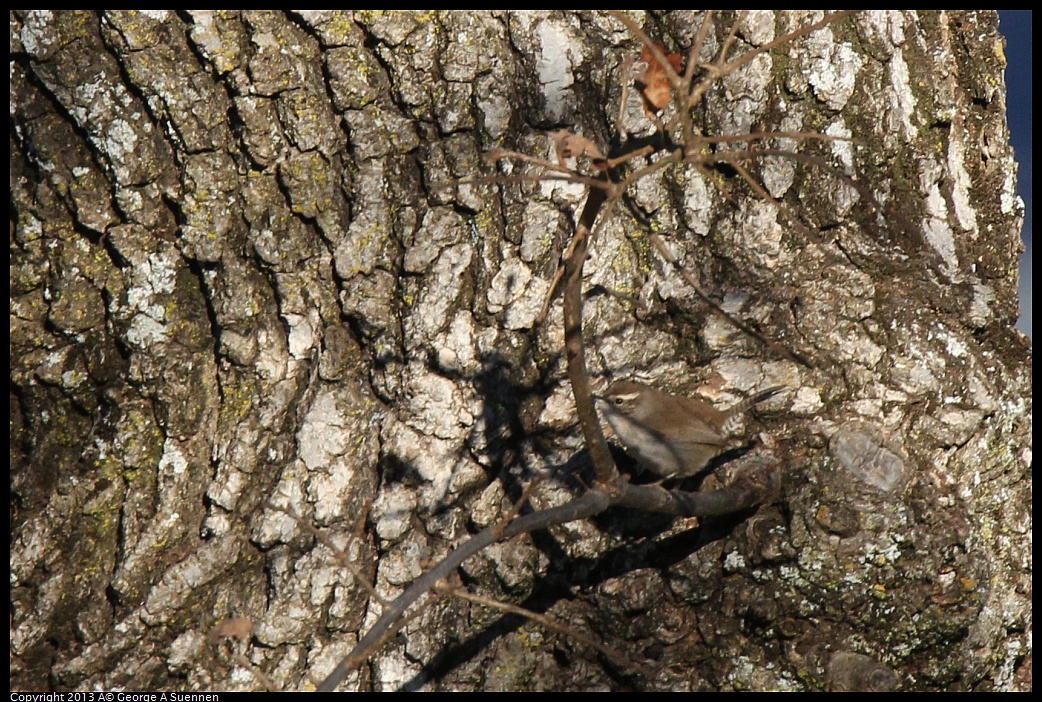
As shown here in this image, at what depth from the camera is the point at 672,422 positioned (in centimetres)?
238

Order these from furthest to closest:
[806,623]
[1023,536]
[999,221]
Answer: [999,221]
[1023,536]
[806,623]

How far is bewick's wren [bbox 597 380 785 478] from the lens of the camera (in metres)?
2.36

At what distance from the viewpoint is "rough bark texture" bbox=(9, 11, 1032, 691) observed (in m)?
2.38

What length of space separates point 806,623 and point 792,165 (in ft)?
4.30

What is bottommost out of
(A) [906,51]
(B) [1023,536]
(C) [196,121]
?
(B) [1023,536]

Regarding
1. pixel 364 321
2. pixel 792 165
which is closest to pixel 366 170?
pixel 364 321

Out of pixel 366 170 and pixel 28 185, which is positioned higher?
pixel 28 185

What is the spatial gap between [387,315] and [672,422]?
0.90 m

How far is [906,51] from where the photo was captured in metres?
2.50

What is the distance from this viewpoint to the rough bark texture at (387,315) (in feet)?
7.82

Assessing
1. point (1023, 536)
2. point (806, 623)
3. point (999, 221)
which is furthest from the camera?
point (999, 221)

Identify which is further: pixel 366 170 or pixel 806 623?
pixel 366 170

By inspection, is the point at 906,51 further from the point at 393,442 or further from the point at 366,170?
the point at 393,442

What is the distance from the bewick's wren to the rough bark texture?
77 millimetres
